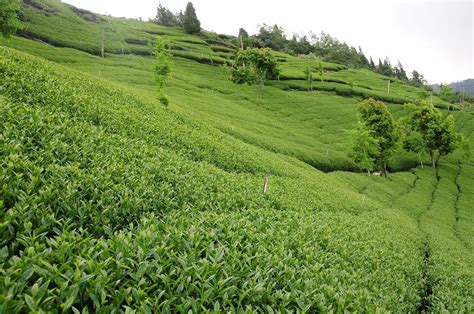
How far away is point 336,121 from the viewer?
86.4 metres

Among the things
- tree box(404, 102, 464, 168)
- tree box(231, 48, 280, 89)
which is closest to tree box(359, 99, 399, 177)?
tree box(404, 102, 464, 168)

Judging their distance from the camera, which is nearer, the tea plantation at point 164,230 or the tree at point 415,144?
the tea plantation at point 164,230

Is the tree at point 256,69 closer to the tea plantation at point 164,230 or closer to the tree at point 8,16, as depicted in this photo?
the tree at point 8,16

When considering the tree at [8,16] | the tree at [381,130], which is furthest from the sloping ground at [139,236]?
→ the tree at [381,130]

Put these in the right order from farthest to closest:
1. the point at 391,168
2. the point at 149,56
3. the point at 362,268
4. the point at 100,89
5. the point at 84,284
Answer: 1. the point at 149,56
2. the point at 391,168
3. the point at 100,89
4. the point at 362,268
5. the point at 84,284

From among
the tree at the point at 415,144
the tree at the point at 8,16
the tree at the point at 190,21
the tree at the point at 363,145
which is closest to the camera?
the tree at the point at 8,16

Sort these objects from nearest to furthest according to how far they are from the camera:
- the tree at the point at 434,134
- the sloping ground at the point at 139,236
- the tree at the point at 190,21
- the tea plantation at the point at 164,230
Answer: the sloping ground at the point at 139,236 < the tea plantation at the point at 164,230 < the tree at the point at 434,134 < the tree at the point at 190,21

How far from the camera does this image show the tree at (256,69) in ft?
333

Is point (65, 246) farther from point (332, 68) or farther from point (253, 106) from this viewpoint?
point (332, 68)

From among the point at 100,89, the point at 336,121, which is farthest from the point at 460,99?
the point at 100,89

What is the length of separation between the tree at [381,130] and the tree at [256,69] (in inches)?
1668

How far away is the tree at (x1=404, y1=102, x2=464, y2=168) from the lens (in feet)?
242

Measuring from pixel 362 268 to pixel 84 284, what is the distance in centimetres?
990

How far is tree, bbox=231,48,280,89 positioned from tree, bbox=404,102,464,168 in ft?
148
